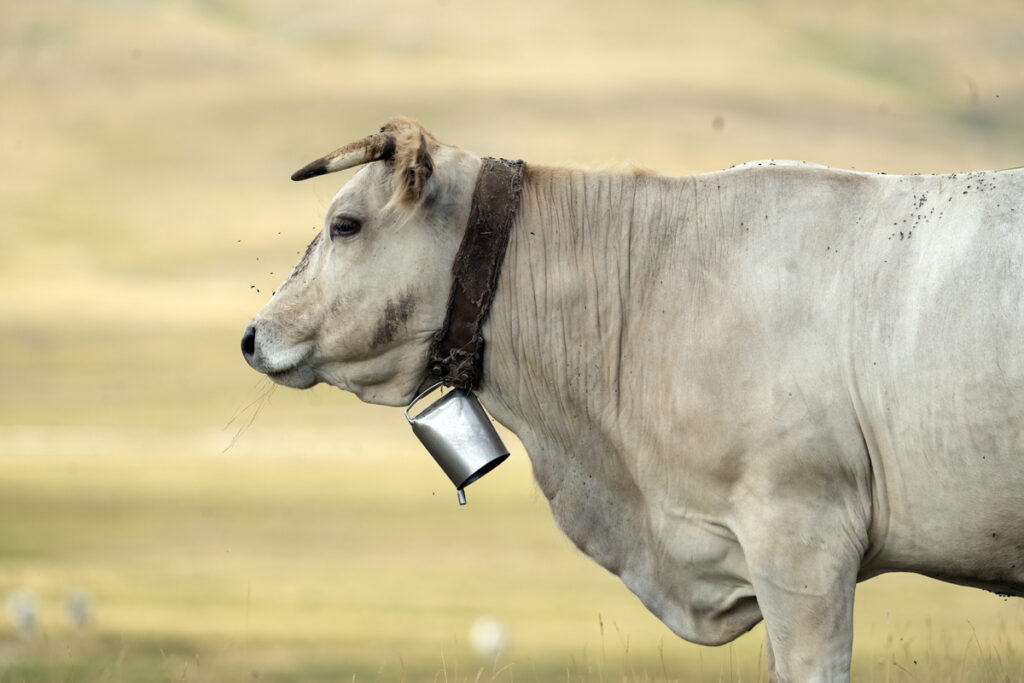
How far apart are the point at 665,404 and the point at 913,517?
4.01 ft

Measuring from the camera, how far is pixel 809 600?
17.3ft

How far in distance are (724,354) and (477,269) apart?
1351 mm

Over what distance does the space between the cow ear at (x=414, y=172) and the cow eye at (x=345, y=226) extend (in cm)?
33

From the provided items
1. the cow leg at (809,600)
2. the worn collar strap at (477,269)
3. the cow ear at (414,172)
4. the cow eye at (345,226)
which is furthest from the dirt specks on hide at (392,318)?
the cow leg at (809,600)

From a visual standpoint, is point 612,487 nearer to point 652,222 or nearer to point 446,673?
point 652,222

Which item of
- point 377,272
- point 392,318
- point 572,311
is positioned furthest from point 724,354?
point 377,272

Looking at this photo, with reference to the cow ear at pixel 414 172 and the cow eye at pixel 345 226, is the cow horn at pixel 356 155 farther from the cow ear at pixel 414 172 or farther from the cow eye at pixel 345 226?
the cow eye at pixel 345 226

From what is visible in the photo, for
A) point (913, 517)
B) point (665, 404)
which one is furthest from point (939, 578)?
point (665, 404)

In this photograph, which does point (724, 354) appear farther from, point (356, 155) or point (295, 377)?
point (295, 377)

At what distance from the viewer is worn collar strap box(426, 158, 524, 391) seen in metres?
6.04

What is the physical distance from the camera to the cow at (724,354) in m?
5.25

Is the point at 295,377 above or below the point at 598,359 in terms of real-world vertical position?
below

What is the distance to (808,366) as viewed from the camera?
5.34 m

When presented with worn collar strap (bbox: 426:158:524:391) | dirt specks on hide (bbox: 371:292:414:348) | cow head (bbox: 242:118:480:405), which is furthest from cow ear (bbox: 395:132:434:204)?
dirt specks on hide (bbox: 371:292:414:348)
